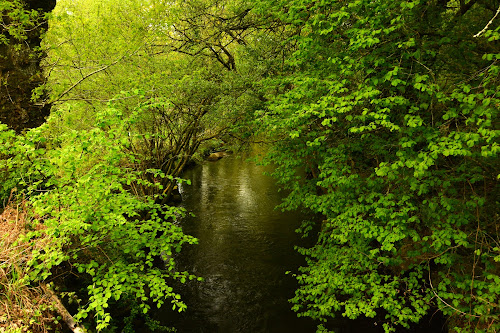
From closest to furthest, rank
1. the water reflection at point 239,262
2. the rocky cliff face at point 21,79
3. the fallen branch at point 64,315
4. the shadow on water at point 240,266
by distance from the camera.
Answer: the fallen branch at point 64,315 < the rocky cliff face at point 21,79 < the shadow on water at point 240,266 < the water reflection at point 239,262

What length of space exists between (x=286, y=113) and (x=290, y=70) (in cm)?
316

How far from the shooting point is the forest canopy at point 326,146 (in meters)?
5.24

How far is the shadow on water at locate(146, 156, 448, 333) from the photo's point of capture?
9.66 metres

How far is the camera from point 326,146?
8797mm

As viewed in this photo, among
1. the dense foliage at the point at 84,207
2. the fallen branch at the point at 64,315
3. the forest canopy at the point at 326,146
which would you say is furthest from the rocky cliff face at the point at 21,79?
the fallen branch at the point at 64,315

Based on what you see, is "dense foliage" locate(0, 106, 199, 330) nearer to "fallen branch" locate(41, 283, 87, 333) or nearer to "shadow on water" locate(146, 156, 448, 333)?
"fallen branch" locate(41, 283, 87, 333)

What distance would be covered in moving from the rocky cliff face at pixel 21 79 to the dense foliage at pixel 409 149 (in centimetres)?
616

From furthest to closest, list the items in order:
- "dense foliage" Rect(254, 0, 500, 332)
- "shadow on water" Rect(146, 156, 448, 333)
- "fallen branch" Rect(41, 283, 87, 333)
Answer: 1. "shadow on water" Rect(146, 156, 448, 333)
2. "dense foliage" Rect(254, 0, 500, 332)
3. "fallen branch" Rect(41, 283, 87, 333)

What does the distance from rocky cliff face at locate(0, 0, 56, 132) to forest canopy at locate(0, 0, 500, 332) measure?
0.40m

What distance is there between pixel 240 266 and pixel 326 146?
22.9 ft

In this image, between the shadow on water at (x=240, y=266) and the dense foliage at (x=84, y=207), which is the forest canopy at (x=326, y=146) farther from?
the shadow on water at (x=240, y=266)

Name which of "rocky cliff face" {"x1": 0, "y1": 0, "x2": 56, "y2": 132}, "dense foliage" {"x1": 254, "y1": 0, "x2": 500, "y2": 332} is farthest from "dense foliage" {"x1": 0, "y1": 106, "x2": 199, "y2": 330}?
"dense foliage" {"x1": 254, "y1": 0, "x2": 500, "y2": 332}

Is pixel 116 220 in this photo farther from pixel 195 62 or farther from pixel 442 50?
pixel 195 62

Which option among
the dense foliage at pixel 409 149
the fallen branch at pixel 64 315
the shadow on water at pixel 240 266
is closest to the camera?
the fallen branch at pixel 64 315
